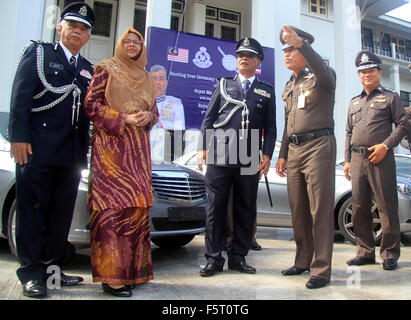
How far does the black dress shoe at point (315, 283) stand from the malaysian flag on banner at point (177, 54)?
6.36 meters

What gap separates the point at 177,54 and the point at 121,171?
6.13 m

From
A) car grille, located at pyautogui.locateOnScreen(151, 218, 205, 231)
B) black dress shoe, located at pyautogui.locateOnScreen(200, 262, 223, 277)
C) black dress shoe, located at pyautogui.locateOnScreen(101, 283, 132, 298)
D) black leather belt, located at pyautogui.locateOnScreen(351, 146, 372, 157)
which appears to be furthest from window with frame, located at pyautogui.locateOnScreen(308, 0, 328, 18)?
black dress shoe, located at pyautogui.locateOnScreen(101, 283, 132, 298)

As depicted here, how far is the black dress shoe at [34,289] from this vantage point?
83.9 inches

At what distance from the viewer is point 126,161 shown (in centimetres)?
239

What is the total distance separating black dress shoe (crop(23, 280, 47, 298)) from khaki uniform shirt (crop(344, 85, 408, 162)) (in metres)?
3.02

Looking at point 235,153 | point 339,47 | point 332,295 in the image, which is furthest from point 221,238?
point 339,47

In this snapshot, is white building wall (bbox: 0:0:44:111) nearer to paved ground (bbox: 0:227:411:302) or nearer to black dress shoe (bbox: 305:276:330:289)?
paved ground (bbox: 0:227:411:302)

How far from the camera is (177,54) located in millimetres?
7984

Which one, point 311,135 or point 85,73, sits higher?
point 85,73

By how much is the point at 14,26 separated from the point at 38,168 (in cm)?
687

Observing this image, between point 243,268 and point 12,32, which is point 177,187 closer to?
point 243,268

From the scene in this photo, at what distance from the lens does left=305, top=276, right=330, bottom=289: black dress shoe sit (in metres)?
2.49

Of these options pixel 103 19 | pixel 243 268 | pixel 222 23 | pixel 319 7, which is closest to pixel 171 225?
pixel 243 268

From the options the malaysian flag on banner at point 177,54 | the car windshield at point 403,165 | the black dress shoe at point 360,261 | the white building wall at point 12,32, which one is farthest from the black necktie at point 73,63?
the white building wall at point 12,32
